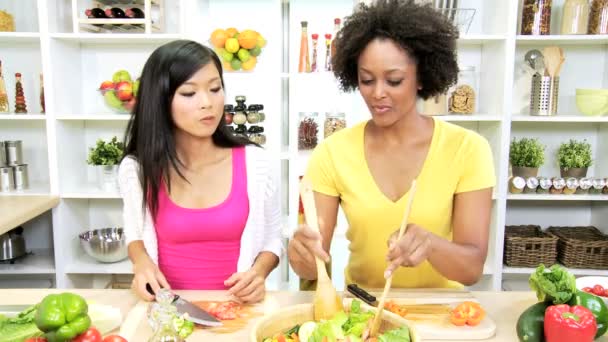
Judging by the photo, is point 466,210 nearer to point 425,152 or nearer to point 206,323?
point 425,152

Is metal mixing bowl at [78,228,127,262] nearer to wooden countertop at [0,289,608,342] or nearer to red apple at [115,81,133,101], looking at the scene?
red apple at [115,81,133,101]

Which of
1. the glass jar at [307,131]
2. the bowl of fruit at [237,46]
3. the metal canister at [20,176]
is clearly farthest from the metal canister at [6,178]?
the glass jar at [307,131]

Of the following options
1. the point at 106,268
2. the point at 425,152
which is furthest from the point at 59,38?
the point at 425,152

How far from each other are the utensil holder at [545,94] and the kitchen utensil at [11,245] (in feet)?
8.49

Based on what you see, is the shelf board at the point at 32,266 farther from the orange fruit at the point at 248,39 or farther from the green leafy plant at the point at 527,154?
the green leafy plant at the point at 527,154

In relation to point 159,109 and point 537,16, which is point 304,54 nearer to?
point 537,16

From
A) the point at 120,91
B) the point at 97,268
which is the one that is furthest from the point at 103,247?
the point at 120,91

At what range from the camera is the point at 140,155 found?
1467 millimetres

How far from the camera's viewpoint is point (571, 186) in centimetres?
253

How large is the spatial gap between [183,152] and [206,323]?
62 centimetres

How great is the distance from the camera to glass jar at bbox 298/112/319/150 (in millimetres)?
2539

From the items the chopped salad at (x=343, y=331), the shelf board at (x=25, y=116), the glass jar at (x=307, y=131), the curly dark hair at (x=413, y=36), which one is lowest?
the chopped salad at (x=343, y=331)

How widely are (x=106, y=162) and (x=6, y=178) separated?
47cm

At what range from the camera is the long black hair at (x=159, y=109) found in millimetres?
1402
